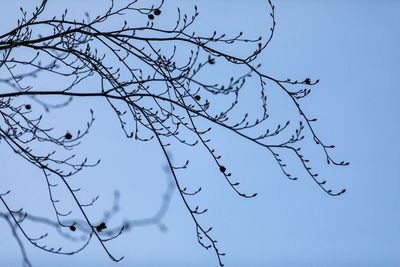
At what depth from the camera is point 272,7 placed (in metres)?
3.92

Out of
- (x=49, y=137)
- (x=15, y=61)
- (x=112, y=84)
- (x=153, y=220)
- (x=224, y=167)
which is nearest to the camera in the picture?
(x=153, y=220)

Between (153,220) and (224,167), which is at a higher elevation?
(224,167)

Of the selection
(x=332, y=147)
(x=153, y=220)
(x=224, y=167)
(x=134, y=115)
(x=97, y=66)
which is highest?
(x=97, y=66)

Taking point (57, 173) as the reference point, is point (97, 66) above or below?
above

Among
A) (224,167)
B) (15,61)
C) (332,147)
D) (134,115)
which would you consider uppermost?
(15,61)

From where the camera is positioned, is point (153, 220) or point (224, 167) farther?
point (224, 167)

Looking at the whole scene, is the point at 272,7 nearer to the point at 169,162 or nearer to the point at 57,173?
the point at 169,162

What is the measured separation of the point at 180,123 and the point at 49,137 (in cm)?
Answer: 116

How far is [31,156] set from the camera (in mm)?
3639

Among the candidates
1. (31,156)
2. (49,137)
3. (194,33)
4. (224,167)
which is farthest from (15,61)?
(224,167)

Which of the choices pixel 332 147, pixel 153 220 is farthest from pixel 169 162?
pixel 332 147

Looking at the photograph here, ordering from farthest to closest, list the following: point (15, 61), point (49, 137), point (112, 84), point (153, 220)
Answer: point (15, 61)
point (49, 137)
point (112, 84)
point (153, 220)

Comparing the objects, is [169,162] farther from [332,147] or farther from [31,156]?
[332,147]

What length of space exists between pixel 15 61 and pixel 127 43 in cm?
126
